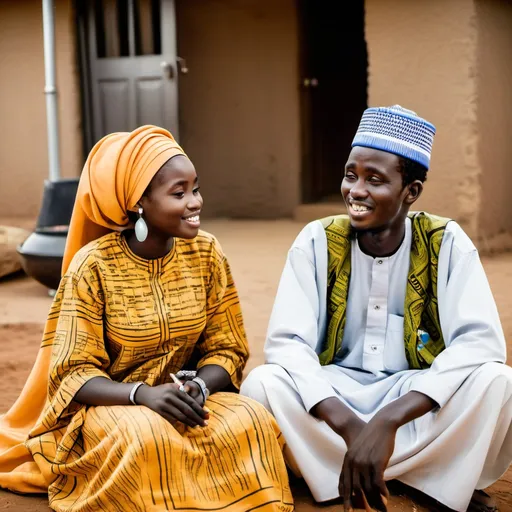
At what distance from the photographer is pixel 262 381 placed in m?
2.69

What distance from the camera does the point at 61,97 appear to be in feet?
27.9

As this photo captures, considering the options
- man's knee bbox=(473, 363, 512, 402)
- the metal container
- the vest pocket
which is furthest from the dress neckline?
the metal container

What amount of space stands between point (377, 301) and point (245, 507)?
2.74 feet

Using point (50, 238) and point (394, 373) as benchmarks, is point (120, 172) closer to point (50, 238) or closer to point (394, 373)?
point (394, 373)

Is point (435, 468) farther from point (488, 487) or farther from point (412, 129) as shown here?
point (412, 129)

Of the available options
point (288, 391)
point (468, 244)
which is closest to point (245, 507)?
point (288, 391)

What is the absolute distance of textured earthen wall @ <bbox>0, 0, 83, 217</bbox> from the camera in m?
8.45

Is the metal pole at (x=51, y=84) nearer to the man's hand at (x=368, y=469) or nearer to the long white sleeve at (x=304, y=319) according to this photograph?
the long white sleeve at (x=304, y=319)

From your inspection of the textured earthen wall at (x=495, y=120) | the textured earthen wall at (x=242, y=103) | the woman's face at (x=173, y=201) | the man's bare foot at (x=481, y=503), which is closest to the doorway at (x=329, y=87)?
the textured earthen wall at (x=242, y=103)

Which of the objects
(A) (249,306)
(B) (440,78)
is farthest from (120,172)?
(B) (440,78)

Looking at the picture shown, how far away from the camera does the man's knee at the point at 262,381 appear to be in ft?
8.79

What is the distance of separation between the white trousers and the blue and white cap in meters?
0.75

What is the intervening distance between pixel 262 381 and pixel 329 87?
8.93 m

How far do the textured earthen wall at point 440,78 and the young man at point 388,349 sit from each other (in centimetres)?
441
